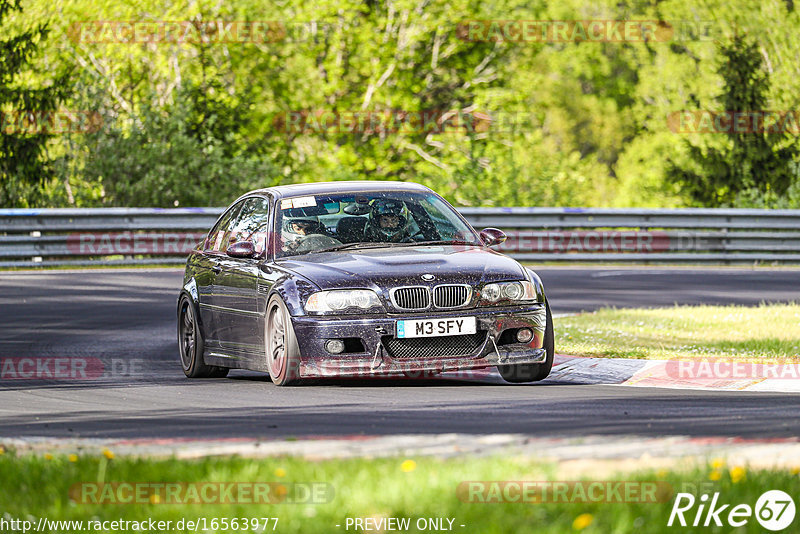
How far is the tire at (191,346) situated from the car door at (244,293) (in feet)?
1.14

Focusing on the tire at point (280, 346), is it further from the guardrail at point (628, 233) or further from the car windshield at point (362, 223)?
the guardrail at point (628, 233)

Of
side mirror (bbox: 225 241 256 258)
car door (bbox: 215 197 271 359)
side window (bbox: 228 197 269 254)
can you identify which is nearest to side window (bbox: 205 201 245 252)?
side window (bbox: 228 197 269 254)

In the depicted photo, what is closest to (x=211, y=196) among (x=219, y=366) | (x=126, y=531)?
(x=219, y=366)

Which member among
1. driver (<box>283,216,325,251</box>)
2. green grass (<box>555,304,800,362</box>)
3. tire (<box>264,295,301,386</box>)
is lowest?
green grass (<box>555,304,800,362</box>)

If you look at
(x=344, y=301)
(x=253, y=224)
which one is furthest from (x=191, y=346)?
(x=344, y=301)

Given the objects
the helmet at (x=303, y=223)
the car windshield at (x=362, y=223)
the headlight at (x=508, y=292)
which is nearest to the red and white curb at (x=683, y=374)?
the headlight at (x=508, y=292)

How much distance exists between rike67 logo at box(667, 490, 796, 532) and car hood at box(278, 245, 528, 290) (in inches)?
185

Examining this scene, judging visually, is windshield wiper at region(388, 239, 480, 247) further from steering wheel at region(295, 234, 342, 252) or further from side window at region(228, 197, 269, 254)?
side window at region(228, 197, 269, 254)

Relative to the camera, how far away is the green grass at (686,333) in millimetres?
12117

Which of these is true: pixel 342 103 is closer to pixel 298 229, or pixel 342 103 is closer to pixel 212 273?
pixel 212 273

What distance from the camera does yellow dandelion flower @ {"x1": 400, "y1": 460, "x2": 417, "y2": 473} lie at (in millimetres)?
5843

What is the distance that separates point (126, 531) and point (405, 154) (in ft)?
115

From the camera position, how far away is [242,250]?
10.9 meters

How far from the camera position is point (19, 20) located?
3228cm
